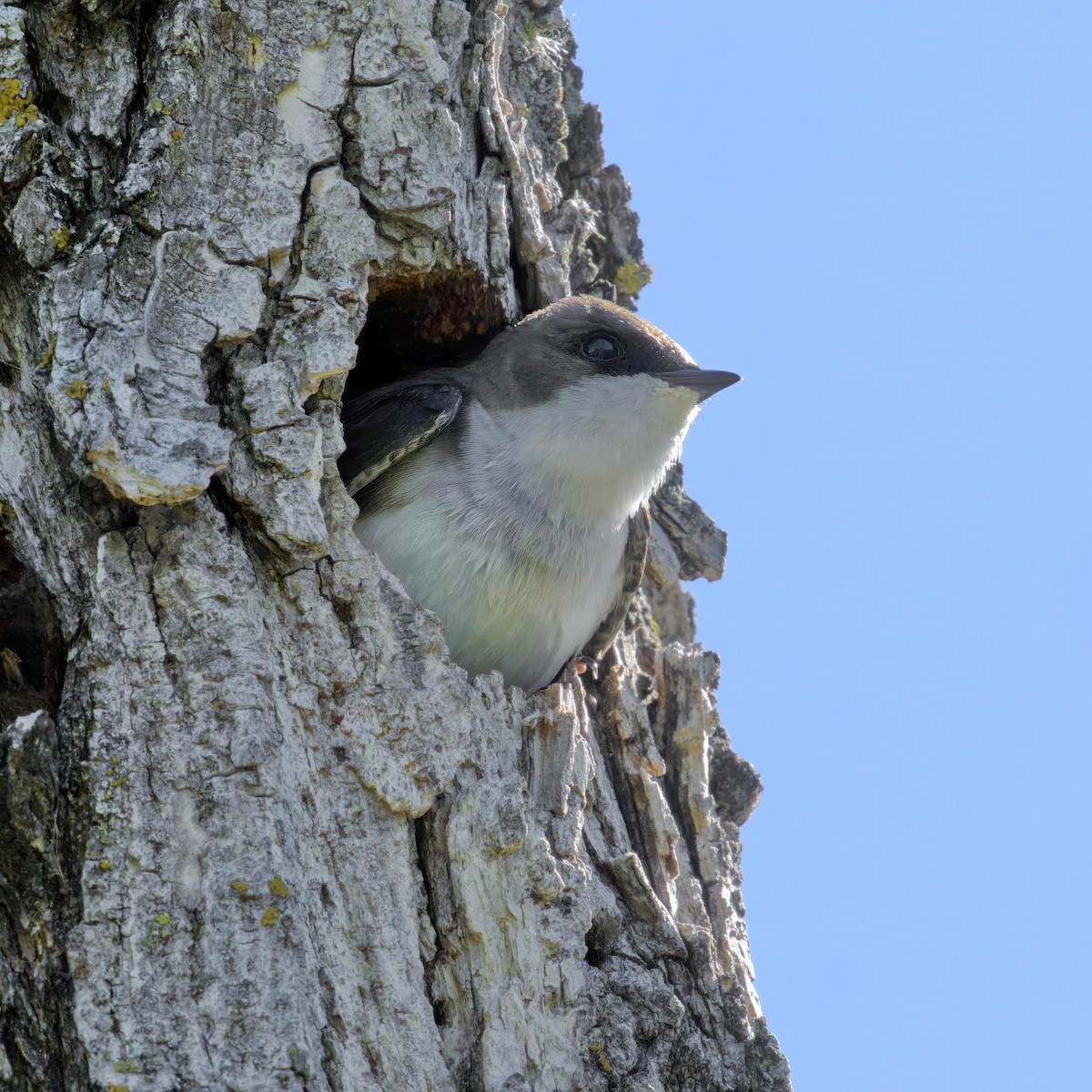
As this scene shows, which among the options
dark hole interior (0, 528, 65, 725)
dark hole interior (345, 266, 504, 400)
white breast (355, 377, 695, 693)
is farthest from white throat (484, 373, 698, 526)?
dark hole interior (0, 528, 65, 725)

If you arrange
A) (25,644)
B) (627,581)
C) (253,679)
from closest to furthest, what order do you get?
(253,679) < (25,644) < (627,581)

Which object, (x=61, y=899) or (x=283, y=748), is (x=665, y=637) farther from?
(x=61, y=899)

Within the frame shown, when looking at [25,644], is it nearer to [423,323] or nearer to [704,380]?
[423,323]

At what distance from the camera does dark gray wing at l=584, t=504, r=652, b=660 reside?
462 centimetres

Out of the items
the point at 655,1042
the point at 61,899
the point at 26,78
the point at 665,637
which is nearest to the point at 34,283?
the point at 26,78

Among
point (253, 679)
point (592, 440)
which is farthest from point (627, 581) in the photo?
point (253, 679)

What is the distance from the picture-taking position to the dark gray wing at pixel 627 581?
15.1 ft

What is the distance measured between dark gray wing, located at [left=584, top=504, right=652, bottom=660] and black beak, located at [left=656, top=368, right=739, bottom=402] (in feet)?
1.61

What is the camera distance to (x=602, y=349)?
4457 mm

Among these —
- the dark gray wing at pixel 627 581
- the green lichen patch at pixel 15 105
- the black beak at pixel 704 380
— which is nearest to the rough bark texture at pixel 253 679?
the green lichen patch at pixel 15 105

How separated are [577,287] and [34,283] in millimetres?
2446

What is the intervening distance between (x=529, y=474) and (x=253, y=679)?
1.50m

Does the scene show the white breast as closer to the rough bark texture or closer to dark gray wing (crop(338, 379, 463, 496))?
dark gray wing (crop(338, 379, 463, 496))

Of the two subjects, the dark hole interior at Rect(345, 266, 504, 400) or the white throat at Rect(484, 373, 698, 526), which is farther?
the white throat at Rect(484, 373, 698, 526)
